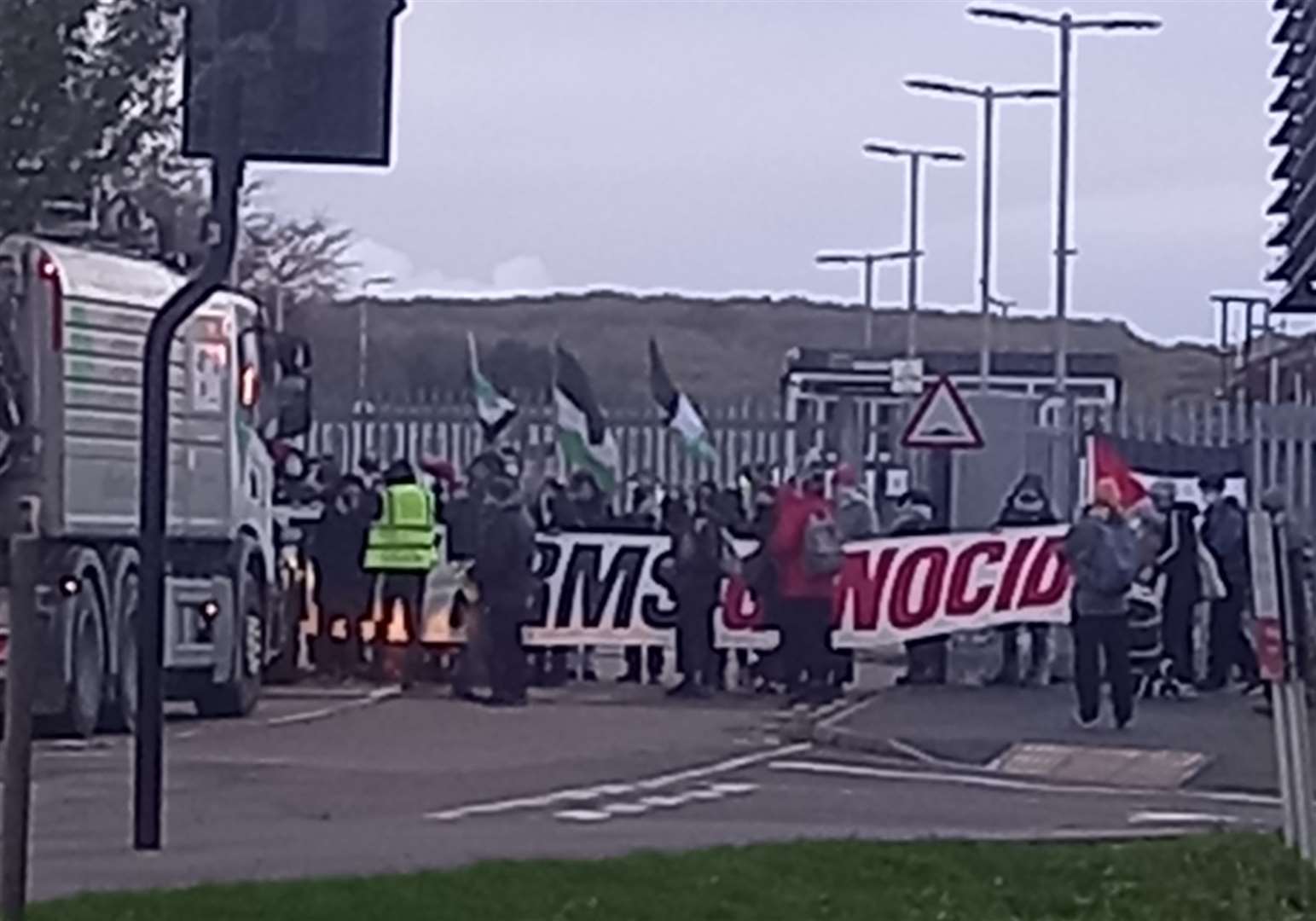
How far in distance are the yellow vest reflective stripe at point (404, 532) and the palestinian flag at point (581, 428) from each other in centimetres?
744

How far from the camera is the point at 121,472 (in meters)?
26.0

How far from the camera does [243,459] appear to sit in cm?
2912

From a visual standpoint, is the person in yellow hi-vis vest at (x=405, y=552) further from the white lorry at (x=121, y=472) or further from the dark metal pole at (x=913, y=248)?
the dark metal pole at (x=913, y=248)

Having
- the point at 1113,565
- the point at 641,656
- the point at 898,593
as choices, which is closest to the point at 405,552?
the point at 641,656

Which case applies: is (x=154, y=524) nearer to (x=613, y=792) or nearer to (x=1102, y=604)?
(x=613, y=792)

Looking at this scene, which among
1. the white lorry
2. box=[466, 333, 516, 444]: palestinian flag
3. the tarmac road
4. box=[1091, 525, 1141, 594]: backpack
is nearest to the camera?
the tarmac road

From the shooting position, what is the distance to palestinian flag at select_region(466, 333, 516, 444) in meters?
38.5

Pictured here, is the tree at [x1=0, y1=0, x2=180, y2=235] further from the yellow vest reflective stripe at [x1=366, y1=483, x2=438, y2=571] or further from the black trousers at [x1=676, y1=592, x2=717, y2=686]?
the black trousers at [x1=676, y1=592, x2=717, y2=686]

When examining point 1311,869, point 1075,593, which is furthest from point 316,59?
point 1075,593

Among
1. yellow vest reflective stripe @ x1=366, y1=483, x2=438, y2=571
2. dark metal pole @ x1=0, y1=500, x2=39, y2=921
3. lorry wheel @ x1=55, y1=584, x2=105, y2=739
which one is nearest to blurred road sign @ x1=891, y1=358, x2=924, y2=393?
yellow vest reflective stripe @ x1=366, y1=483, x2=438, y2=571

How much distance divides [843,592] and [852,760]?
7.21 m

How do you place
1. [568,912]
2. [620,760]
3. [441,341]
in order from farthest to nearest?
1. [441,341]
2. [620,760]
3. [568,912]

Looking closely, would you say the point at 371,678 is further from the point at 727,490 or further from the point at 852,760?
the point at 852,760

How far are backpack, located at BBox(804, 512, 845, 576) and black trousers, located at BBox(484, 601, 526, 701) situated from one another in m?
2.35
